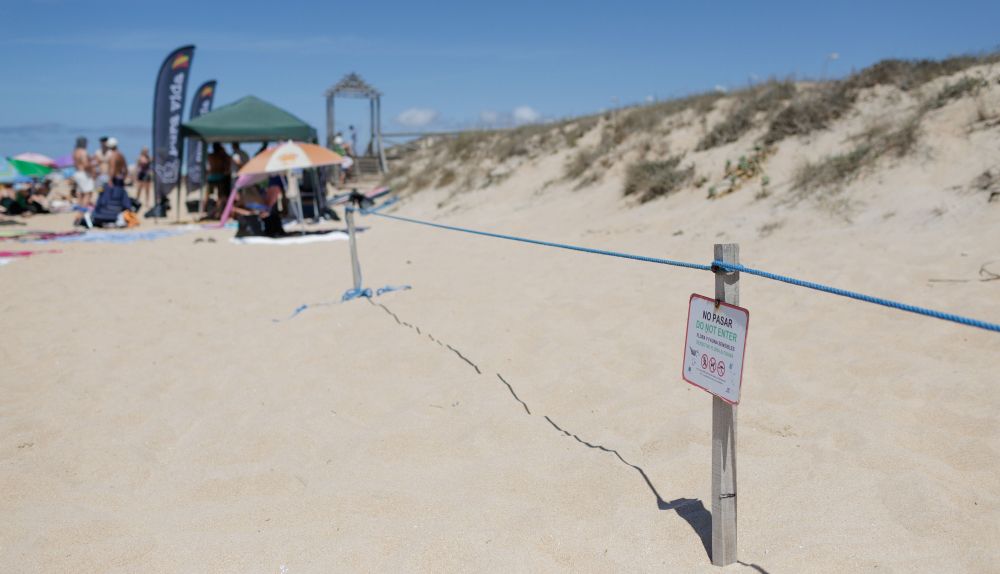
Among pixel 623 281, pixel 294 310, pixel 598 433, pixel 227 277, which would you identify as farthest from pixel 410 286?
pixel 598 433

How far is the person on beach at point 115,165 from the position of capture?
14555mm

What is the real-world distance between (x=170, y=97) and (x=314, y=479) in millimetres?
14569

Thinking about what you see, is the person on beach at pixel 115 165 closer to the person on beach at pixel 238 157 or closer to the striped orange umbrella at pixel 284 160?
the person on beach at pixel 238 157

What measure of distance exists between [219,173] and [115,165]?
2035 mm

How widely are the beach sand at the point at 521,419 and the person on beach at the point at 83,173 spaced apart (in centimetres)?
1047

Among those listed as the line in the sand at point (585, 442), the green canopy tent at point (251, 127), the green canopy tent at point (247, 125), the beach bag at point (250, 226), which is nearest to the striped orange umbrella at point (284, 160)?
the beach bag at point (250, 226)

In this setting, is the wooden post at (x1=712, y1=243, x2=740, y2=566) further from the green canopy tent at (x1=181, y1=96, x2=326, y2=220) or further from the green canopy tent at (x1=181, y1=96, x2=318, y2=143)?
the green canopy tent at (x1=181, y1=96, x2=318, y2=143)

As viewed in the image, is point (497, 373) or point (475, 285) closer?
point (497, 373)

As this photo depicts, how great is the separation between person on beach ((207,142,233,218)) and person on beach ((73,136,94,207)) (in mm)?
3325

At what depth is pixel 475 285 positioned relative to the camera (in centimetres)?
673

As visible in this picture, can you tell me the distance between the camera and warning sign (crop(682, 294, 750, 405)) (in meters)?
2.19

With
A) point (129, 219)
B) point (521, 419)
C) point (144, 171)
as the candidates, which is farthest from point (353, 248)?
point (144, 171)

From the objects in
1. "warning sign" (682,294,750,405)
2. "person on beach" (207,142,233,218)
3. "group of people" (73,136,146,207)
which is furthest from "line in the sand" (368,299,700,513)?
"group of people" (73,136,146,207)

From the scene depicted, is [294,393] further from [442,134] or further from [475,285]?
[442,134]
